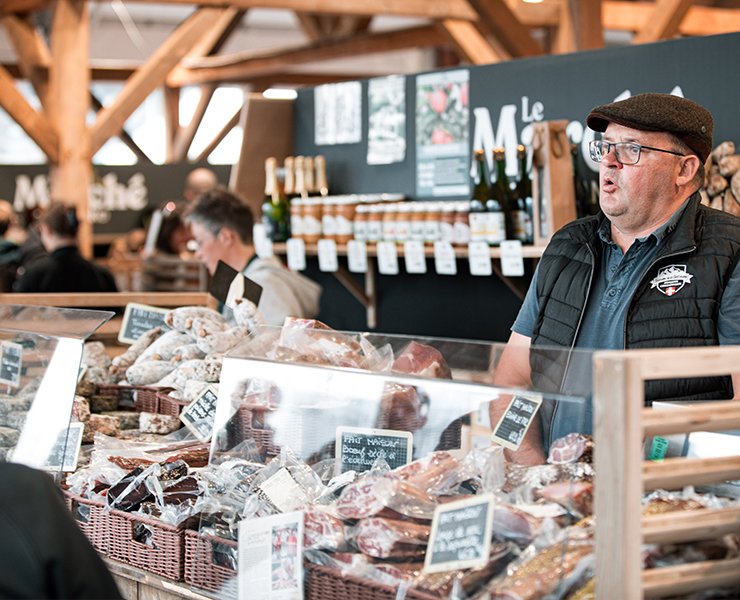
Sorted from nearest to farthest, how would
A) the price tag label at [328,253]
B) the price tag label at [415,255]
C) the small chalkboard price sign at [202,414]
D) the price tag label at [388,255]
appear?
the small chalkboard price sign at [202,414], the price tag label at [415,255], the price tag label at [388,255], the price tag label at [328,253]

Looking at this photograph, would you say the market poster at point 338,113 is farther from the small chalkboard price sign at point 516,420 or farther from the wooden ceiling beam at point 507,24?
the small chalkboard price sign at point 516,420

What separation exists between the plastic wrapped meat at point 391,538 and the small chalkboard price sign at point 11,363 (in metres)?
1.09

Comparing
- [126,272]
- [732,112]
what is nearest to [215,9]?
[126,272]

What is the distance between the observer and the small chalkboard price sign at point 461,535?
1.68 meters

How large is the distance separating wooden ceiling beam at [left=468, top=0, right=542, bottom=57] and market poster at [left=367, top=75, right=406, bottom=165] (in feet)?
4.42

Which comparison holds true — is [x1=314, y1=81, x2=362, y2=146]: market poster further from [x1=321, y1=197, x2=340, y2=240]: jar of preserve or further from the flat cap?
the flat cap

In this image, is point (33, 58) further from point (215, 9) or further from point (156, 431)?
point (156, 431)

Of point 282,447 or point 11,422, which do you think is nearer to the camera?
point 282,447

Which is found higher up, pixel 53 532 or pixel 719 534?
pixel 53 532

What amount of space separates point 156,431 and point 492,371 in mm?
1214

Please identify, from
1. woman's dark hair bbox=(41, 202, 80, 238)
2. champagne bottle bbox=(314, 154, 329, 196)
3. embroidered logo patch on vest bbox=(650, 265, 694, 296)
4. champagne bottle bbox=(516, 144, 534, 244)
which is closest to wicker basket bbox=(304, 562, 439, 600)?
embroidered logo patch on vest bbox=(650, 265, 694, 296)

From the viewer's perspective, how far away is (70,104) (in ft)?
25.7

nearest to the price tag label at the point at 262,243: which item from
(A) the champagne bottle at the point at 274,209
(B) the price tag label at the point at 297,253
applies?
(A) the champagne bottle at the point at 274,209

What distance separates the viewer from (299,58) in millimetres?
10320
